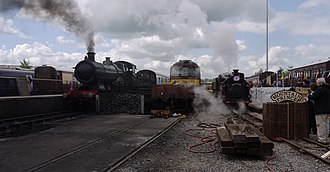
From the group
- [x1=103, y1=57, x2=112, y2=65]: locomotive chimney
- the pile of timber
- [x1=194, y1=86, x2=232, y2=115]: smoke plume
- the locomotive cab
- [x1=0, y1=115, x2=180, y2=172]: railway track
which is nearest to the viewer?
[x1=0, y1=115, x2=180, y2=172]: railway track

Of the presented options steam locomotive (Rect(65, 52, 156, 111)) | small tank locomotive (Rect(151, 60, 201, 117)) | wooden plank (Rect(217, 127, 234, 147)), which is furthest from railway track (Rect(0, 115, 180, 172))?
steam locomotive (Rect(65, 52, 156, 111))

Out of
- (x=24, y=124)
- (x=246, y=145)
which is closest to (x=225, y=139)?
(x=246, y=145)

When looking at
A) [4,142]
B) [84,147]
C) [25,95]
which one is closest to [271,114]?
[84,147]

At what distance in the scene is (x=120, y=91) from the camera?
68.3 ft

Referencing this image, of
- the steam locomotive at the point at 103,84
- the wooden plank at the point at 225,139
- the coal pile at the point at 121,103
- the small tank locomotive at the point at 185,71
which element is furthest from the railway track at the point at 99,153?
the small tank locomotive at the point at 185,71

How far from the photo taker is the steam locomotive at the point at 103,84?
17.7 meters

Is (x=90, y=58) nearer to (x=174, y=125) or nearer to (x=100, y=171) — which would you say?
(x=174, y=125)

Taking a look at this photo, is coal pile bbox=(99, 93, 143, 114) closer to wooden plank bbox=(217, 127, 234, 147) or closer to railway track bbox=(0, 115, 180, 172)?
railway track bbox=(0, 115, 180, 172)

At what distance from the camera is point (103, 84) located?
19328 millimetres

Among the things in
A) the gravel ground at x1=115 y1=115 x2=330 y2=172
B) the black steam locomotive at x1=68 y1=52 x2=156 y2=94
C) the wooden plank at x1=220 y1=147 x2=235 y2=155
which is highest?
the black steam locomotive at x1=68 y1=52 x2=156 y2=94

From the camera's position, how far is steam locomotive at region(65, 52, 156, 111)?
58.2 feet

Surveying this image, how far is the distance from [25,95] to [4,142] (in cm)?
645

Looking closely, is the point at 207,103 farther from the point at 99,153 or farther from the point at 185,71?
the point at 99,153

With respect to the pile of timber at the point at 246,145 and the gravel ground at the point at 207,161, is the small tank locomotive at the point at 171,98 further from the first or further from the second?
the pile of timber at the point at 246,145
